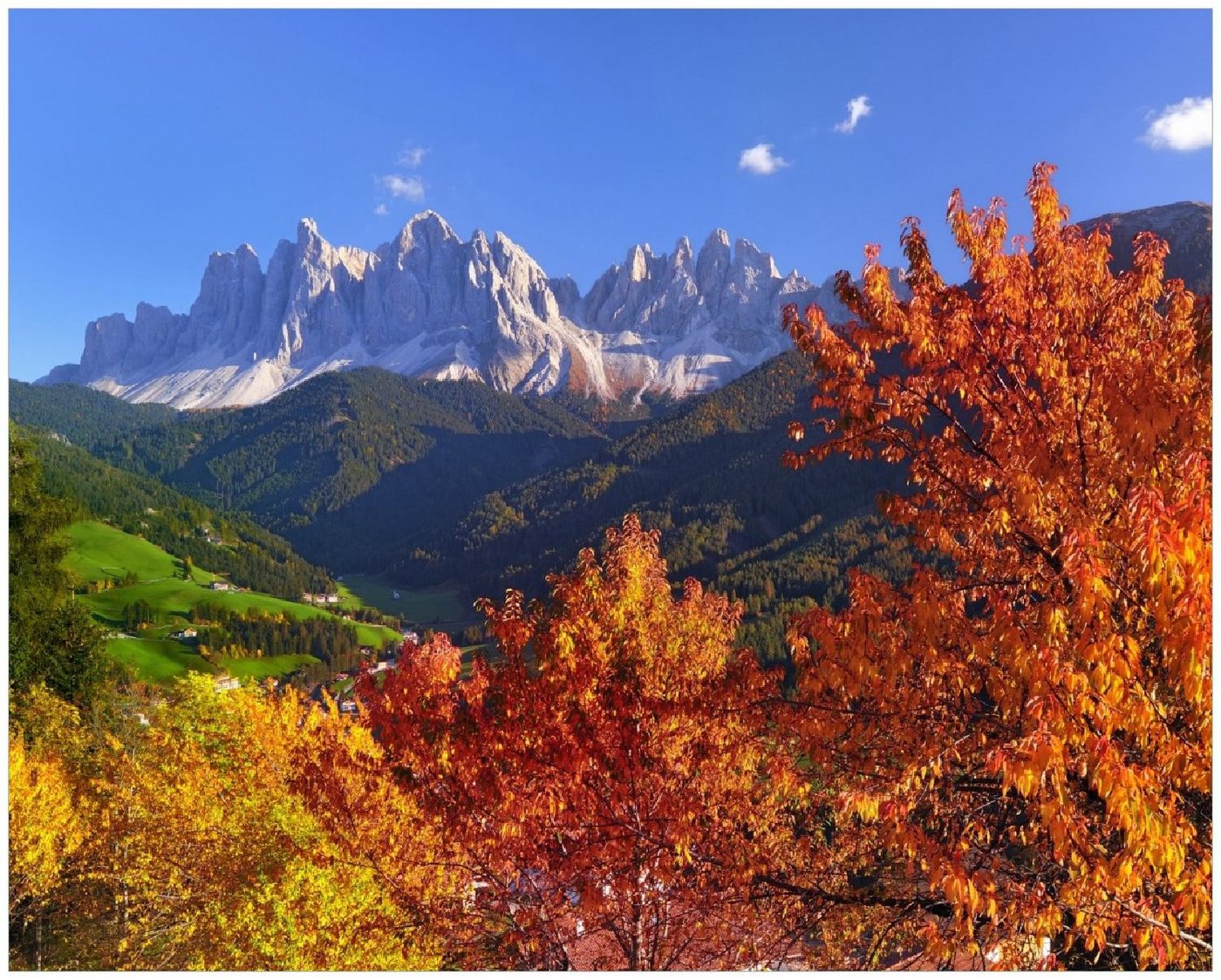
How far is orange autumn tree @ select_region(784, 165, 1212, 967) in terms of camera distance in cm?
452

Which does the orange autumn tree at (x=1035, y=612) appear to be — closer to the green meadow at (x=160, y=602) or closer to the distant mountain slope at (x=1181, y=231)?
the green meadow at (x=160, y=602)

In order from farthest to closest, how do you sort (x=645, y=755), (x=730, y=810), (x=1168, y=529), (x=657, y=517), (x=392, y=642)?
(x=657, y=517), (x=392, y=642), (x=730, y=810), (x=645, y=755), (x=1168, y=529)

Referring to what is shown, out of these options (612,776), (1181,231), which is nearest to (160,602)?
(612,776)

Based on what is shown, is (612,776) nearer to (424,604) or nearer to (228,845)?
(228,845)

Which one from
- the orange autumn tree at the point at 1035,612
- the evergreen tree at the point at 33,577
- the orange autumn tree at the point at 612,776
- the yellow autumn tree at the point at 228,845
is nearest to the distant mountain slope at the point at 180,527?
the evergreen tree at the point at 33,577

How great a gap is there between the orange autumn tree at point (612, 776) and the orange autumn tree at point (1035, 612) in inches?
43.5

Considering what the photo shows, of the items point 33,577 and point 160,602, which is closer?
point 33,577

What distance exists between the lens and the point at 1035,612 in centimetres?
524

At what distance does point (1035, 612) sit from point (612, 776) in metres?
5.00

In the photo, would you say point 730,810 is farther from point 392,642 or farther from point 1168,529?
point 392,642

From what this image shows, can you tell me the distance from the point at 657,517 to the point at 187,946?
159777 mm

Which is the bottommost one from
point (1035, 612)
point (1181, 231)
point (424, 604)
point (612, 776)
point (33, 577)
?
point (612, 776)

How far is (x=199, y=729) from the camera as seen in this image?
21.3 meters

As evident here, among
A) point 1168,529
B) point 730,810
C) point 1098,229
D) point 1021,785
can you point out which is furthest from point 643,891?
point 1098,229
